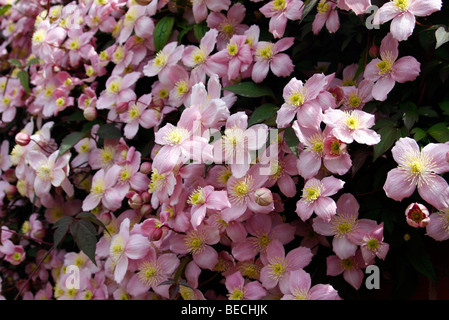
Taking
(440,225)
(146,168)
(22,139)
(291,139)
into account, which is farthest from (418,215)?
(22,139)

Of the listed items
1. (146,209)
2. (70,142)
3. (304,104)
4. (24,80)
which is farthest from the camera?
(24,80)

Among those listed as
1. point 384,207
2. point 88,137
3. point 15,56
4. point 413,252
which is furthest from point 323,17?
point 15,56

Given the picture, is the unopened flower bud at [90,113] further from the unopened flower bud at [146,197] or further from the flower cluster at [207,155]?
the unopened flower bud at [146,197]

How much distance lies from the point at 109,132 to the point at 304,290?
2.09 feet

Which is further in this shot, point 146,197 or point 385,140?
point 146,197

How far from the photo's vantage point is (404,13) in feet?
2.74

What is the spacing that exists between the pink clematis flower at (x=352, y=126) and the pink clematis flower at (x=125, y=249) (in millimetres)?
466

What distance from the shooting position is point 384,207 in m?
0.91

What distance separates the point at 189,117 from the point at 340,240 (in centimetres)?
36

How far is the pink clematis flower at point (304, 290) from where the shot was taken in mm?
832

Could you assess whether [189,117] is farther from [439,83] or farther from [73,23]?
[73,23]

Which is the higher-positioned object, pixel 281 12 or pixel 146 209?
pixel 281 12

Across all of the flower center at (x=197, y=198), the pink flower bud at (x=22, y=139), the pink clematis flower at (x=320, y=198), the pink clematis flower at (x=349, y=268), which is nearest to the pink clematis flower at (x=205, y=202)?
the flower center at (x=197, y=198)

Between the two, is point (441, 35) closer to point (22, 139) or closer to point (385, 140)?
point (385, 140)
